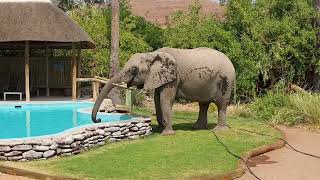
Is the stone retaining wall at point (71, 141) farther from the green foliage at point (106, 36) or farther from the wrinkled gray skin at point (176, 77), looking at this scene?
the green foliage at point (106, 36)

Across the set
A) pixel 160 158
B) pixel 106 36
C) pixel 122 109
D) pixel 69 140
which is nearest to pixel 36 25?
pixel 106 36

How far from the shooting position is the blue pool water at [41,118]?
12.6 meters

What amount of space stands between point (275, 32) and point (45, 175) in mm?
13570

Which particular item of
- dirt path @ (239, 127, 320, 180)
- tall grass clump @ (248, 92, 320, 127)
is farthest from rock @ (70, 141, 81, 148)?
tall grass clump @ (248, 92, 320, 127)

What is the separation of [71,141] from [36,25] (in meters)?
10.3

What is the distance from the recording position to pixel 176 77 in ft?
38.2

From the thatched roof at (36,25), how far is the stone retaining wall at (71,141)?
26.7 feet

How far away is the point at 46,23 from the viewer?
63.5 feet

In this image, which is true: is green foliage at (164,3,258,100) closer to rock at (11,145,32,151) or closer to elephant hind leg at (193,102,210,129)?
elephant hind leg at (193,102,210,129)

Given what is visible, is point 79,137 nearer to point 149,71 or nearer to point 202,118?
point 149,71

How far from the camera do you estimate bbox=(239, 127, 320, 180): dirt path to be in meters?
8.70

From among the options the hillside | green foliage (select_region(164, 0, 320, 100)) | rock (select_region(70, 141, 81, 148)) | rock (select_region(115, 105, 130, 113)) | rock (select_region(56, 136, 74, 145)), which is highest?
the hillside

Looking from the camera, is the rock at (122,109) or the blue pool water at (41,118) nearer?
the blue pool water at (41,118)

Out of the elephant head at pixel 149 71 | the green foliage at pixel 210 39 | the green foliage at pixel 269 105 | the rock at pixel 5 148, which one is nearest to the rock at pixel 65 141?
the rock at pixel 5 148
